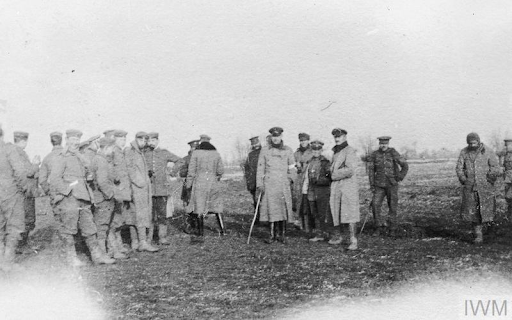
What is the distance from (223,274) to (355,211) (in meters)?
2.45

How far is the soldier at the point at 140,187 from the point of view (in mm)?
7559

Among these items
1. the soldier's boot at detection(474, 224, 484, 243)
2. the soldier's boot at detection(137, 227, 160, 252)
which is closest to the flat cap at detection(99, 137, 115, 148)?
the soldier's boot at detection(137, 227, 160, 252)

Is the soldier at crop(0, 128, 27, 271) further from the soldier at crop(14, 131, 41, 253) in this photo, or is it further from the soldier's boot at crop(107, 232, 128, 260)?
the soldier's boot at crop(107, 232, 128, 260)

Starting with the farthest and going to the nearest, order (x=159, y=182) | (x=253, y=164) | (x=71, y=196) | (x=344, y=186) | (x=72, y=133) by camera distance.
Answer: (x=253, y=164) → (x=159, y=182) → (x=344, y=186) → (x=72, y=133) → (x=71, y=196)

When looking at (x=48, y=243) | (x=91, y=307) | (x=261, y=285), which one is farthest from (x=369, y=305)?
(x=48, y=243)

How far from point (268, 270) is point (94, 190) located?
3037 mm

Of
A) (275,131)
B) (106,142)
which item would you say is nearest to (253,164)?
(275,131)

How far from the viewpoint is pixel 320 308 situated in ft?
14.7

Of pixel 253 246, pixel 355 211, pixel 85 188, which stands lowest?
pixel 253 246

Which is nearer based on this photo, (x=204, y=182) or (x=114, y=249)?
(x=114, y=249)

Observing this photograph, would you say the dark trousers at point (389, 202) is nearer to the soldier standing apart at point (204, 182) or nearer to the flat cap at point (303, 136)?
the flat cap at point (303, 136)

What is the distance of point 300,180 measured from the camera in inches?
381

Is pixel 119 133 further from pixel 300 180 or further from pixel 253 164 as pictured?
pixel 300 180

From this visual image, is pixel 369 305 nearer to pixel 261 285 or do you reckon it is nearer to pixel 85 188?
pixel 261 285
